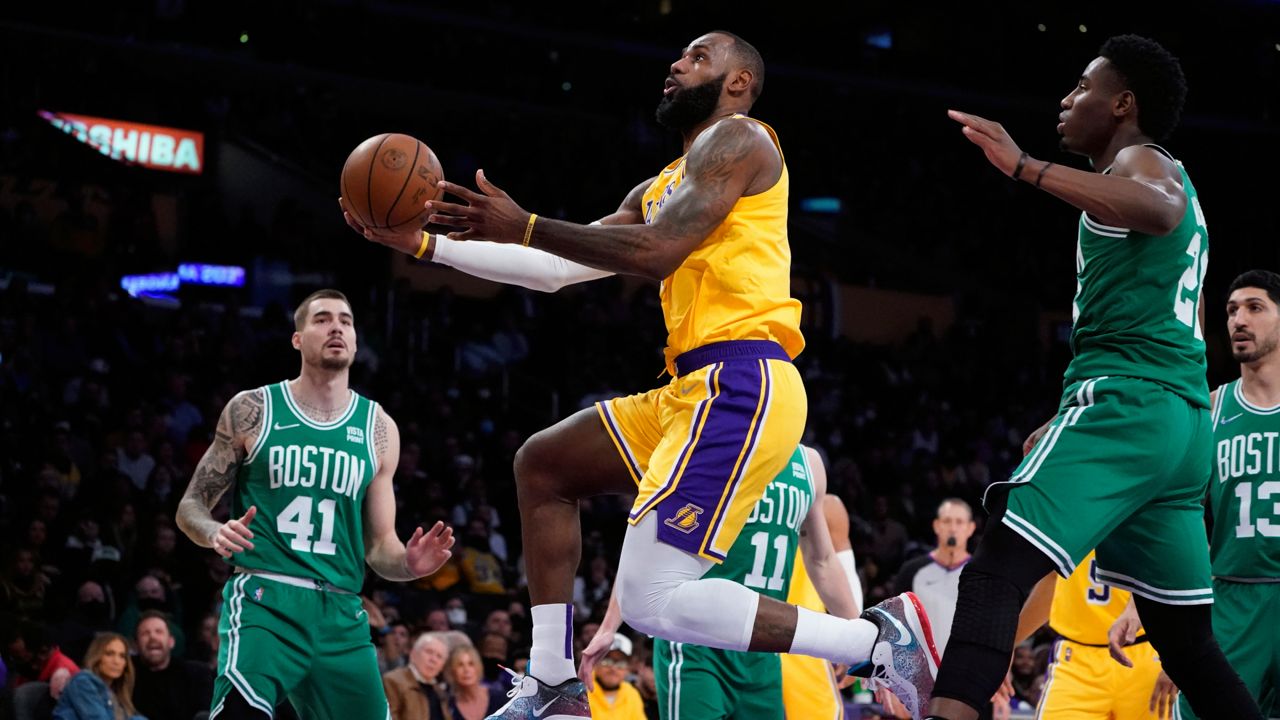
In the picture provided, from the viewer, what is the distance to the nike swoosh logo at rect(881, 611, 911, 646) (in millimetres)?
4477

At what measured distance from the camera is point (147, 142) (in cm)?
2012

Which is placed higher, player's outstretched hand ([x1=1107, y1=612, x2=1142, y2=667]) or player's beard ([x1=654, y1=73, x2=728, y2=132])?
player's beard ([x1=654, y1=73, x2=728, y2=132])

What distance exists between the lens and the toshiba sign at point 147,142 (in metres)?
19.5

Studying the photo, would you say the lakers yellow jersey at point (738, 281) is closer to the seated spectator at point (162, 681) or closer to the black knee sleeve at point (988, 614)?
the black knee sleeve at point (988, 614)

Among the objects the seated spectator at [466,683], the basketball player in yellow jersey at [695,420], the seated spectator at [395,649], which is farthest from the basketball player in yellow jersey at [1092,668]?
the seated spectator at [395,649]

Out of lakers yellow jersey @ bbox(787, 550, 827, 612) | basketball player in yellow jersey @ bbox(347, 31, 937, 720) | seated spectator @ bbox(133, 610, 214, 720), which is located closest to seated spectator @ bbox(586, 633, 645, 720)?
lakers yellow jersey @ bbox(787, 550, 827, 612)

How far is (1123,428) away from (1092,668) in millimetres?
3174

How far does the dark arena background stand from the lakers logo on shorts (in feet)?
19.7

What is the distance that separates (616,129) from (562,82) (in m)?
1.42

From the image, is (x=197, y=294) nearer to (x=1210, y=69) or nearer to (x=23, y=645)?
(x=23, y=645)

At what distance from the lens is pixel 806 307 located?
2167cm

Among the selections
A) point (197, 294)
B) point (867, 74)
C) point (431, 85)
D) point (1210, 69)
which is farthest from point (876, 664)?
point (1210, 69)

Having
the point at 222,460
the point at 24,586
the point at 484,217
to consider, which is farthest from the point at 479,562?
the point at 484,217

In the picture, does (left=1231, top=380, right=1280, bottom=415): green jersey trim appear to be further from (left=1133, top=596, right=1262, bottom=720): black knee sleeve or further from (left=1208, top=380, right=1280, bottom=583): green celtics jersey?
(left=1133, top=596, right=1262, bottom=720): black knee sleeve
